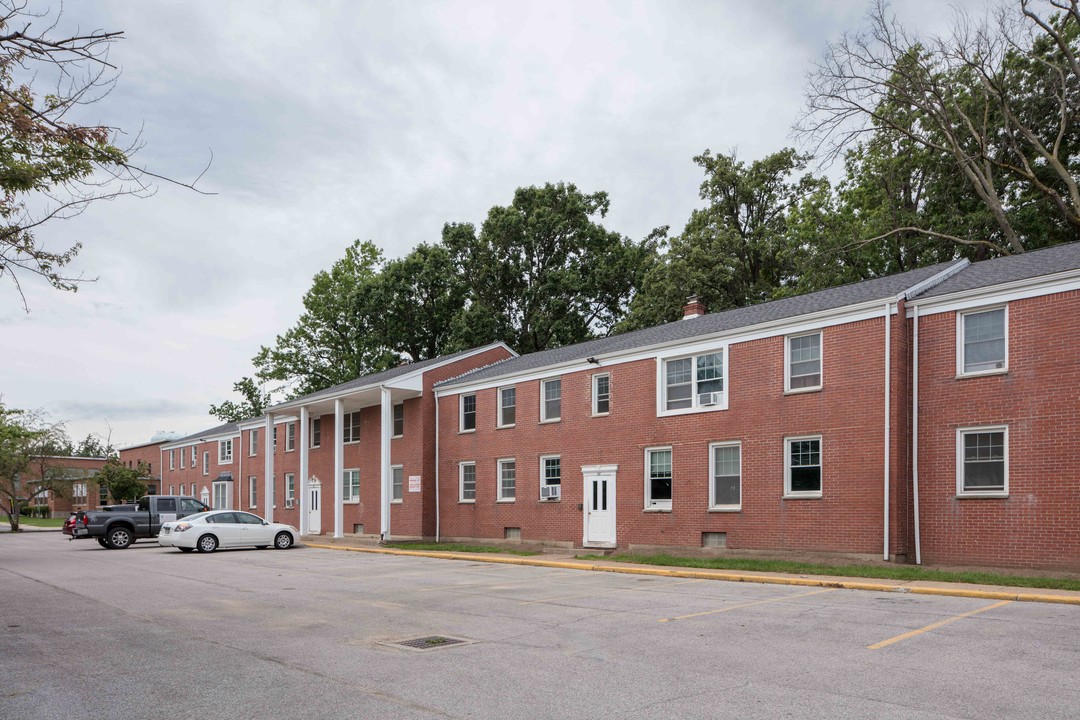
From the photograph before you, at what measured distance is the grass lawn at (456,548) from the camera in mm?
27564

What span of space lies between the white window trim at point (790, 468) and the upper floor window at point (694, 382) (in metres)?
2.23

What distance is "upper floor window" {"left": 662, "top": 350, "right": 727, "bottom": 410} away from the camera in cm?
2352

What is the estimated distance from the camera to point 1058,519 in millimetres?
16812

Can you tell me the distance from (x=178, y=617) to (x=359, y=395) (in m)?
23.2

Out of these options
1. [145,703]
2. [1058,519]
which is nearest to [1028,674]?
[145,703]

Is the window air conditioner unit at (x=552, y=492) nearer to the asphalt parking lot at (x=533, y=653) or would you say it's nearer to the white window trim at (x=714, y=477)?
the white window trim at (x=714, y=477)

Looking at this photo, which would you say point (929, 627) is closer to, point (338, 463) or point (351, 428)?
point (338, 463)

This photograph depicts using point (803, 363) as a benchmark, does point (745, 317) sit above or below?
above

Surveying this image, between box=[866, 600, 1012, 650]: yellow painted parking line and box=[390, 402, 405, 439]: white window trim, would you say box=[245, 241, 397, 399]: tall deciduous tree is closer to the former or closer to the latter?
box=[390, 402, 405, 439]: white window trim

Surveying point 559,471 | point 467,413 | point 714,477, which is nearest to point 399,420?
point 467,413

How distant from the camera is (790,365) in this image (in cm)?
2183

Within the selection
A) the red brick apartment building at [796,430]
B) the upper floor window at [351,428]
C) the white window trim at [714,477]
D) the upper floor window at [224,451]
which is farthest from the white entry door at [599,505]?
the upper floor window at [224,451]

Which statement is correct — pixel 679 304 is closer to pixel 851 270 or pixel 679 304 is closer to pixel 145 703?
pixel 851 270

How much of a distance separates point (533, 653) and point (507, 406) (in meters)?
21.7
